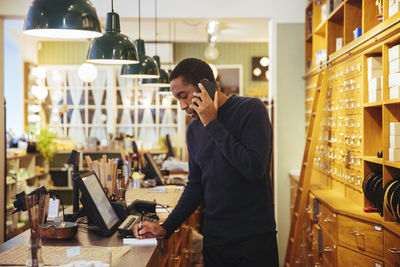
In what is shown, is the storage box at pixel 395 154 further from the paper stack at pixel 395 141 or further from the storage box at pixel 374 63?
the storage box at pixel 374 63

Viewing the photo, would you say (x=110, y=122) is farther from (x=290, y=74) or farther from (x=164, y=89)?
(x=290, y=74)

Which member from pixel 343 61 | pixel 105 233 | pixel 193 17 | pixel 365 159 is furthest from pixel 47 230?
pixel 193 17

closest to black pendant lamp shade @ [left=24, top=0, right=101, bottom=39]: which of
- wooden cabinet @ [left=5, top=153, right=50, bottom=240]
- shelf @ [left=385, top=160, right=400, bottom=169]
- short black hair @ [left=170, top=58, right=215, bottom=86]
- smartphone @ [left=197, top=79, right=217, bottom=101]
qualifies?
short black hair @ [left=170, top=58, right=215, bottom=86]

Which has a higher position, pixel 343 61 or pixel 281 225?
A: pixel 343 61

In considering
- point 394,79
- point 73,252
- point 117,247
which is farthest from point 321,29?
point 73,252

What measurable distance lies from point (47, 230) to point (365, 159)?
2435 mm

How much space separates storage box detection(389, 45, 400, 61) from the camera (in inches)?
128

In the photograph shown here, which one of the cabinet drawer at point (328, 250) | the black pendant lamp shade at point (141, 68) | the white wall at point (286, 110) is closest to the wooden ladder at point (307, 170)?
the cabinet drawer at point (328, 250)

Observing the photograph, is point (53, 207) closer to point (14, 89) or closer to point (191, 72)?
point (191, 72)

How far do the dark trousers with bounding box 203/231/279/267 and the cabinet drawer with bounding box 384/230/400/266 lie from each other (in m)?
1.09

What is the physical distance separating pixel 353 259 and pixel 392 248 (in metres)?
0.64

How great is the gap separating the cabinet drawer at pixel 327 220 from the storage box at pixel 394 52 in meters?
1.36

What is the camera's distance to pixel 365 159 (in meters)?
3.90

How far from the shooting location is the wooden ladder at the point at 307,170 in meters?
5.18
